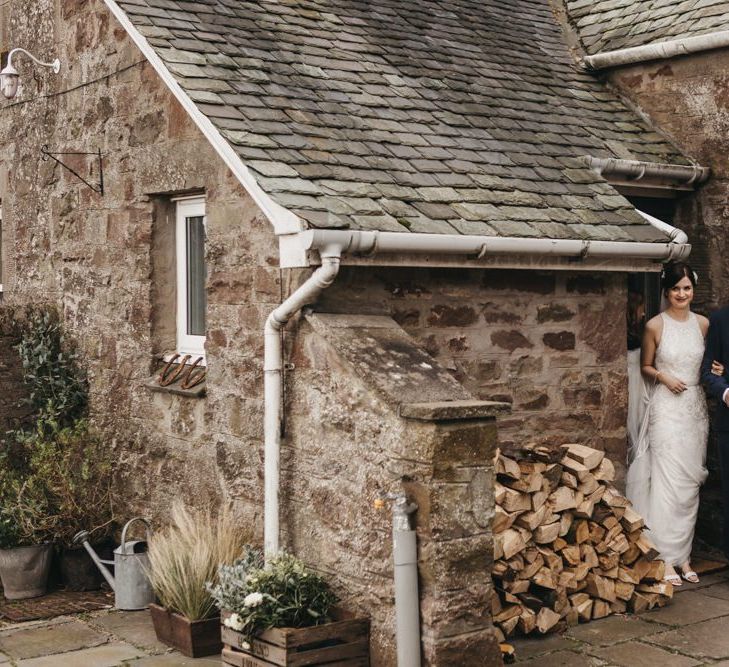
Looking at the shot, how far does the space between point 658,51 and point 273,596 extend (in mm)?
5729

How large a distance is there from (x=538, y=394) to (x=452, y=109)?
2.28 metres

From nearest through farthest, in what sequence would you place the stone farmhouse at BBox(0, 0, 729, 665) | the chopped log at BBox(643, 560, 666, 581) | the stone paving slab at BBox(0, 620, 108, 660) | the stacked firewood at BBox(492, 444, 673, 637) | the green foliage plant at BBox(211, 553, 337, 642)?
1. the green foliage plant at BBox(211, 553, 337, 642)
2. the stone farmhouse at BBox(0, 0, 729, 665)
3. the stacked firewood at BBox(492, 444, 673, 637)
4. the stone paving slab at BBox(0, 620, 108, 660)
5. the chopped log at BBox(643, 560, 666, 581)

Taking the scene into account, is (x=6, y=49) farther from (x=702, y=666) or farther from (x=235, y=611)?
(x=702, y=666)

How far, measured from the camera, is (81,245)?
9.23 m

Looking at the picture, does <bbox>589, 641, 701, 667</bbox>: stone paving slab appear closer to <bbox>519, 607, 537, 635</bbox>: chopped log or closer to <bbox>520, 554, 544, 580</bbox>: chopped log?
<bbox>519, 607, 537, 635</bbox>: chopped log

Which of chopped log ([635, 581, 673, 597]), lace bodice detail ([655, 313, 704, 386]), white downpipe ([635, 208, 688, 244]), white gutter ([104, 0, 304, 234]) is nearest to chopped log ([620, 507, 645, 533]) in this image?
chopped log ([635, 581, 673, 597])

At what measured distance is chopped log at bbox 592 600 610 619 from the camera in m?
6.98

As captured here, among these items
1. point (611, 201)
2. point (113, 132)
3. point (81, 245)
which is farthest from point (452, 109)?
point (81, 245)

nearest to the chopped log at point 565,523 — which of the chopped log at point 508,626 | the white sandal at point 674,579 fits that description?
the chopped log at point 508,626

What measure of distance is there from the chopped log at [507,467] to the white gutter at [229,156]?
1.91 meters

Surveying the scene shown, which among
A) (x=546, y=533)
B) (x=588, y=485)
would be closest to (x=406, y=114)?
(x=588, y=485)

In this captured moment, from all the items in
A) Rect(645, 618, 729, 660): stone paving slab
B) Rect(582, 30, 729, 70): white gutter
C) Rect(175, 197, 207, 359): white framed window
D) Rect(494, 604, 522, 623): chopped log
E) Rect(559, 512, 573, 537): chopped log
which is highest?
Rect(582, 30, 729, 70): white gutter

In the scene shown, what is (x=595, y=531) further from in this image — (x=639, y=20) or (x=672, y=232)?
(x=639, y=20)

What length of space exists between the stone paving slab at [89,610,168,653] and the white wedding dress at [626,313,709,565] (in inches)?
140
